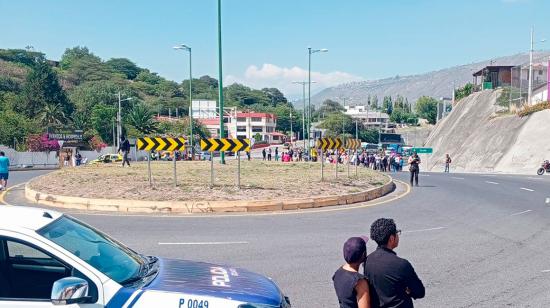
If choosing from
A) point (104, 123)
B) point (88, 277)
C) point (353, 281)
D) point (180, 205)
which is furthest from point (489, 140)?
point (88, 277)

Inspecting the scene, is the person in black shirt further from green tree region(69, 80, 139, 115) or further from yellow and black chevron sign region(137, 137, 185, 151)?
green tree region(69, 80, 139, 115)

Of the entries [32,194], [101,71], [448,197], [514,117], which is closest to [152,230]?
[32,194]

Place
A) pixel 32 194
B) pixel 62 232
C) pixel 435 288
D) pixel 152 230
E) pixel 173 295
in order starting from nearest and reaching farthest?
pixel 173 295 < pixel 62 232 < pixel 435 288 < pixel 152 230 < pixel 32 194

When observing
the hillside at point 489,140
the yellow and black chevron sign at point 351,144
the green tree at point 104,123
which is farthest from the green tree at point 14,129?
the yellow and black chevron sign at point 351,144

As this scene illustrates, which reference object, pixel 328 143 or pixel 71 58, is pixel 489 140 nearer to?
pixel 328 143

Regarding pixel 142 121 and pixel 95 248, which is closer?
pixel 95 248

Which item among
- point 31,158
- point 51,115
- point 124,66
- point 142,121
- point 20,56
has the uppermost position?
point 124,66

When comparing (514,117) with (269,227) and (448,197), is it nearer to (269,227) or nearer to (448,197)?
(448,197)

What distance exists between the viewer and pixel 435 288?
753cm

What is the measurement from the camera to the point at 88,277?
13.0 feet

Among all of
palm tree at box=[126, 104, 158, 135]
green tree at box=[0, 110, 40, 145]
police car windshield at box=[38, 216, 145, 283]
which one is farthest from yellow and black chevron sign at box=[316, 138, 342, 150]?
palm tree at box=[126, 104, 158, 135]

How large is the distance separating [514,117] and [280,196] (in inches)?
1731

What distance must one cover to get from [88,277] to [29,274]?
2.54ft

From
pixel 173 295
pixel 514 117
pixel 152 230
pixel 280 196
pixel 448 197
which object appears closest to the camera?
pixel 173 295
